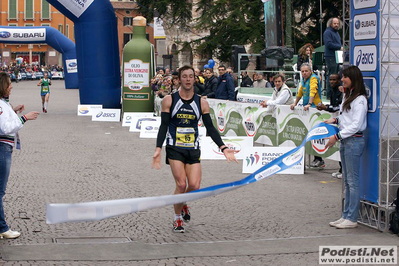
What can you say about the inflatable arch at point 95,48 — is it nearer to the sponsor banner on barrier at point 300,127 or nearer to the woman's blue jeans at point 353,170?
the sponsor banner on barrier at point 300,127

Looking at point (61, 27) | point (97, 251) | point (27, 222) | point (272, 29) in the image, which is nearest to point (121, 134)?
point (272, 29)

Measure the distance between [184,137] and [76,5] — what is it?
65.5 feet

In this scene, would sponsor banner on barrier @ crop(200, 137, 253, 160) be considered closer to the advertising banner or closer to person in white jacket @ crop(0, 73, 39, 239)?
the advertising banner

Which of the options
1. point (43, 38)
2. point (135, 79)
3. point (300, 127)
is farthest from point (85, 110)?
point (43, 38)

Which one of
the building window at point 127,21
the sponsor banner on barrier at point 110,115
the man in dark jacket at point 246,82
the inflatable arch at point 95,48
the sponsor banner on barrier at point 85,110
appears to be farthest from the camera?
the building window at point 127,21

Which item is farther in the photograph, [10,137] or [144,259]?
[10,137]

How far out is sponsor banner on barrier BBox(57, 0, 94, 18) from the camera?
87.4ft

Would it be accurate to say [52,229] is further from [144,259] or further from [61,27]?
[61,27]

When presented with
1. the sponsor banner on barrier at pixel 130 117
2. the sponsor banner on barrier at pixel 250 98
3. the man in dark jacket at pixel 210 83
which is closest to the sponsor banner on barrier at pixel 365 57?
the sponsor banner on barrier at pixel 250 98

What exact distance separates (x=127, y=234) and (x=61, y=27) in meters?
95.6

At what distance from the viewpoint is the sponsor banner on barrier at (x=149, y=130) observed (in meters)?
19.2

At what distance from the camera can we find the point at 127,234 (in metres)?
7.77

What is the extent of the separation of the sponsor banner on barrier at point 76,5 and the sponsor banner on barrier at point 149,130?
29.5 feet

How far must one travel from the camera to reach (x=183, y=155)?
7.93 meters
